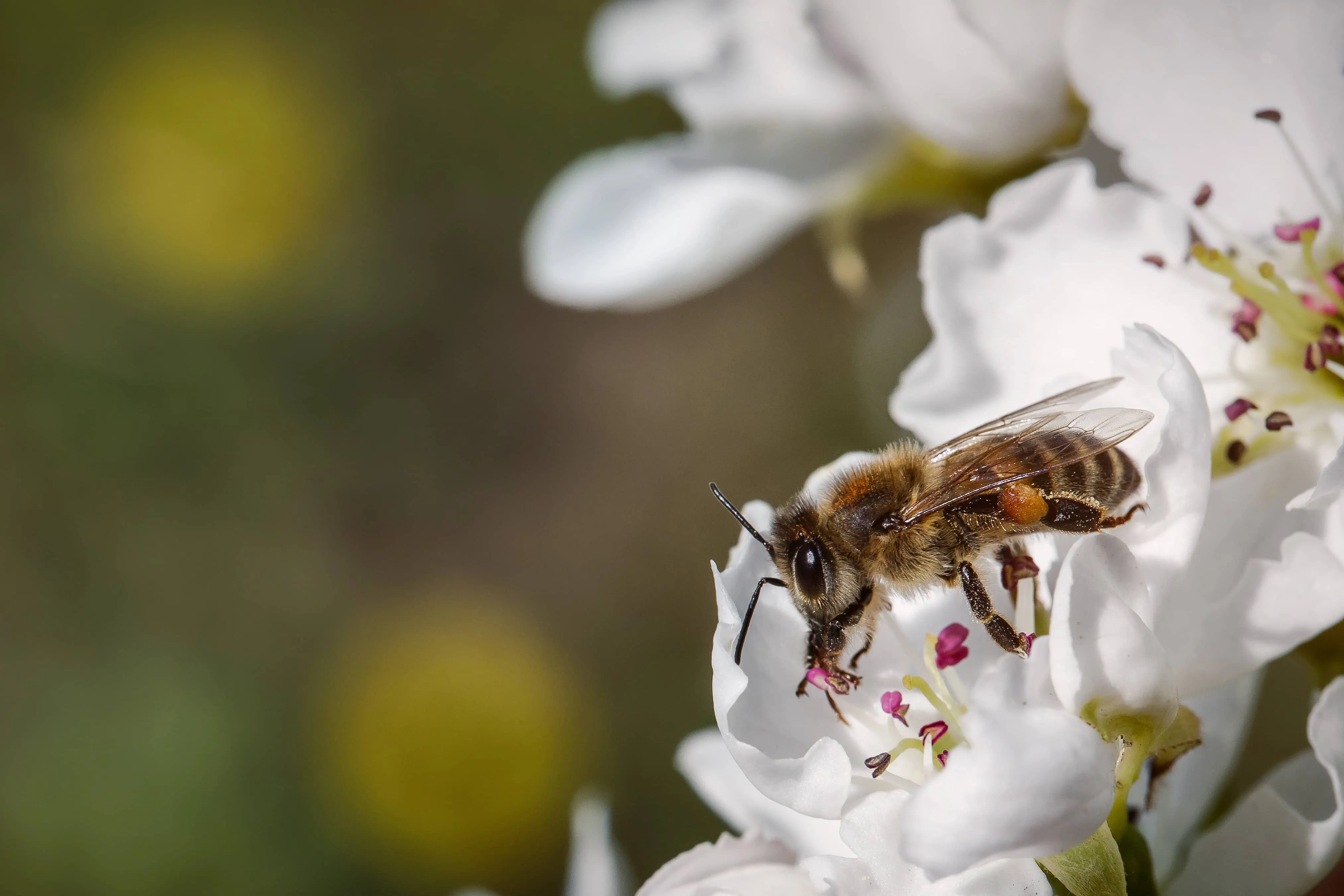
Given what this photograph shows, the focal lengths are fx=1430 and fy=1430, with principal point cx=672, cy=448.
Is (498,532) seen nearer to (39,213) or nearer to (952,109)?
(39,213)

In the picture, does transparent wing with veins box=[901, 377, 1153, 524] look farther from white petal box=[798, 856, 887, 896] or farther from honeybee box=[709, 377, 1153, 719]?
white petal box=[798, 856, 887, 896]

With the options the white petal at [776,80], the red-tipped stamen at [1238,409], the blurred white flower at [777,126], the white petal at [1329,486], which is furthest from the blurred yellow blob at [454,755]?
the white petal at [1329,486]

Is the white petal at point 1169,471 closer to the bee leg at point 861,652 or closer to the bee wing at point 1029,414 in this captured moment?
the bee wing at point 1029,414

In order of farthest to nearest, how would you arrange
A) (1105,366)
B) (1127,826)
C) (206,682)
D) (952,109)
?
(206,682) → (952,109) → (1105,366) → (1127,826)

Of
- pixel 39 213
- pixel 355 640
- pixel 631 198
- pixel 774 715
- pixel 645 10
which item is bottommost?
pixel 774 715

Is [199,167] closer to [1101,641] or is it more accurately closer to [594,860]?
[594,860]

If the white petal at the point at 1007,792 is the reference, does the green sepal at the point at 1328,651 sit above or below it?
below

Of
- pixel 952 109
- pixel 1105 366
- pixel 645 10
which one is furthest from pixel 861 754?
pixel 645 10

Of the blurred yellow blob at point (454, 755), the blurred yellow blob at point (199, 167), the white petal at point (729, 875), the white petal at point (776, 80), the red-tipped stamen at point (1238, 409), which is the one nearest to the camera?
the white petal at point (729, 875)
